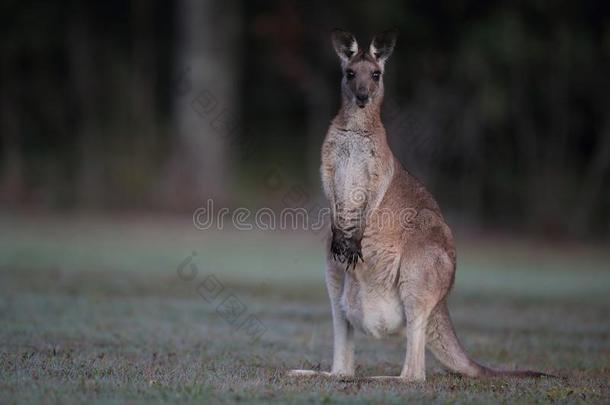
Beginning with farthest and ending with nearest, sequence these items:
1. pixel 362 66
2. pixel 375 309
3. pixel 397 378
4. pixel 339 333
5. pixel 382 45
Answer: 1. pixel 382 45
2. pixel 362 66
3. pixel 339 333
4. pixel 375 309
5. pixel 397 378

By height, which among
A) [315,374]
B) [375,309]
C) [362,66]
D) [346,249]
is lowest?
[315,374]

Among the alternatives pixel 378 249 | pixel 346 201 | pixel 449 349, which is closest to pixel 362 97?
pixel 346 201

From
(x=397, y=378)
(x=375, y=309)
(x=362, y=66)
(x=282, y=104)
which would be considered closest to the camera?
(x=397, y=378)

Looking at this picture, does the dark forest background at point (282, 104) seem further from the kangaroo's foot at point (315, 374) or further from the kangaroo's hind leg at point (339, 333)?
the kangaroo's foot at point (315, 374)

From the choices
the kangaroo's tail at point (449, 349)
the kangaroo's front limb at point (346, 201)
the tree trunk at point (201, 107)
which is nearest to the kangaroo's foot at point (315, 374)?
the kangaroo's tail at point (449, 349)

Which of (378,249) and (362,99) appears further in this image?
(362,99)

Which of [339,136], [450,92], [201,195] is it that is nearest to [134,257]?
[201,195]

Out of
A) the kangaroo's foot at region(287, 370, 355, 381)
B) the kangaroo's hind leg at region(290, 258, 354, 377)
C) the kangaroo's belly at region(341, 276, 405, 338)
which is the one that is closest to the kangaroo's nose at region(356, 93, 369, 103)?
the kangaroo's hind leg at region(290, 258, 354, 377)

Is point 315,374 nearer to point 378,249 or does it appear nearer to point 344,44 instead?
point 378,249

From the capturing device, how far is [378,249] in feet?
21.9

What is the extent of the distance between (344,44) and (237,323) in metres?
3.45

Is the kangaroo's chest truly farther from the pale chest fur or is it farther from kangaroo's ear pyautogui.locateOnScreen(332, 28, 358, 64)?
kangaroo's ear pyautogui.locateOnScreen(332, 28, 358, 64)

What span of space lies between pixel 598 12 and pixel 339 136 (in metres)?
15.1

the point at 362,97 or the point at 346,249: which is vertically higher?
the point at 362,97
